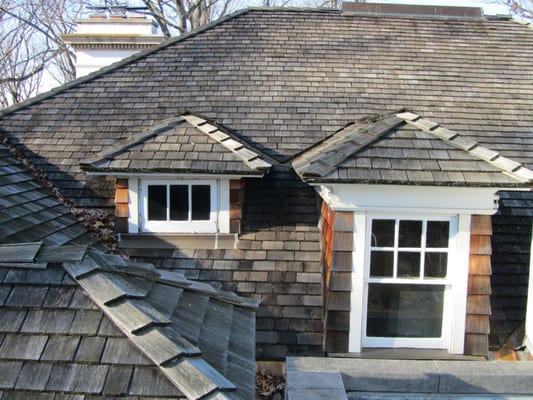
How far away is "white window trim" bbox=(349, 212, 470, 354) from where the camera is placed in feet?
13.7

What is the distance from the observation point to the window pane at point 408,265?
421 centimetres

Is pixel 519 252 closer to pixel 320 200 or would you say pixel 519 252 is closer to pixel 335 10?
pixel 320 200

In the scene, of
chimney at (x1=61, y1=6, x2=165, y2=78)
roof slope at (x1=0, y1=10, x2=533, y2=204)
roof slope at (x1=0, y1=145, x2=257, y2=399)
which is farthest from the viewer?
chimney at (x1=61, y1=6, x2=165, y2=78)

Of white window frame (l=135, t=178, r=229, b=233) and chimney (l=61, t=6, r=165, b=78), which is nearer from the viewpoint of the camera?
white window frame (l=135, t=178, r=229, b=233)

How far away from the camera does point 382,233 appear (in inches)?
168

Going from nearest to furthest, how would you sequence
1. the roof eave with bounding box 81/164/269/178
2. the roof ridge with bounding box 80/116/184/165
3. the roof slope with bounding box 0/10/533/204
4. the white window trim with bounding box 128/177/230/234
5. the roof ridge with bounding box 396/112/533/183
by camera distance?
1. the roof ridge with bounding box 396/112/533/183
2. the roof eave with bounding box 81/164/269/178
3. the roof ridge with bounding box 80/116/184/165
4. the white window trim with bounding box 128/177/230/234
5. the roof slope with bounding box 0/10/533/204

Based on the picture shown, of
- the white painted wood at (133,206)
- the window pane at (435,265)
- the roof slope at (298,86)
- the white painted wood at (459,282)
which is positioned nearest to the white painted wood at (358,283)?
the window pane at (435,265)

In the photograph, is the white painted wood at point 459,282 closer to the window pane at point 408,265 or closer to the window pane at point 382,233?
the window pane at point 408,265

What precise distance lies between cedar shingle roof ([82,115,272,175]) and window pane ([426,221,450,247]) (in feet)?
5.70

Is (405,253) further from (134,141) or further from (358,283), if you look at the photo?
(134,141)

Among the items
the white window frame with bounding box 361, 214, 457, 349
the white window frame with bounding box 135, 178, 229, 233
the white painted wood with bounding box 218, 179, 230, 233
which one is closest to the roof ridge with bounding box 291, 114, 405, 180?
the white window frame with bounding box 361, 214, 457, 349

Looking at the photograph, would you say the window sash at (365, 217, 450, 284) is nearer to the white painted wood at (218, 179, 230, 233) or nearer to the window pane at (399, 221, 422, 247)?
the window pane at (399, 221, 422, 247)

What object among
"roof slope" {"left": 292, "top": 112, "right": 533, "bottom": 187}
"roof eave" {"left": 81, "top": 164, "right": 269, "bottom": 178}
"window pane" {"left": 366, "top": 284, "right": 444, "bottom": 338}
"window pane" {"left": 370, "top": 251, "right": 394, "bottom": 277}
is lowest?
"window pane" {"left": 366, "top": 284, "right": 444, "bottom": 338}

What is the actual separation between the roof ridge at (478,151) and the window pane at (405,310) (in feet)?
4.12
